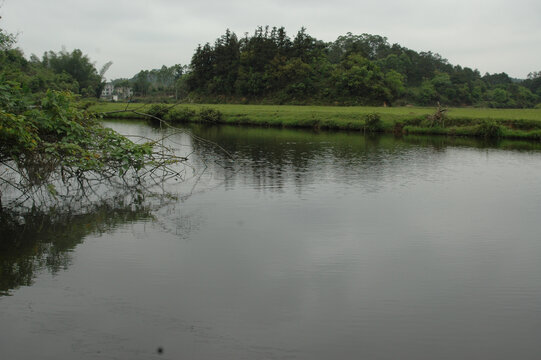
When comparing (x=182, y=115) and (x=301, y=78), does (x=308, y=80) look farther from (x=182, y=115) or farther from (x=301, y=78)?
(x=182, y=115)

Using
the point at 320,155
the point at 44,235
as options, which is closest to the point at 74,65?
the point at 320,155

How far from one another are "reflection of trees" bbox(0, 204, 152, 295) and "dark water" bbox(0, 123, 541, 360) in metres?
0.05

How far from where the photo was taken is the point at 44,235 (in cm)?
1201

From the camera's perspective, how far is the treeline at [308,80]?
241 ft

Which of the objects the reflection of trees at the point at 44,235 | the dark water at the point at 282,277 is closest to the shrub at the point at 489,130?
the dark water at the point at 282,277

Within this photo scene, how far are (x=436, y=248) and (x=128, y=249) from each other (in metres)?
7.45

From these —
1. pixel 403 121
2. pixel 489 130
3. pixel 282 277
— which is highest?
pixel 403 121

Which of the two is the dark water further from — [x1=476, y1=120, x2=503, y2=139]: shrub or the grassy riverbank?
the grassy riverbank

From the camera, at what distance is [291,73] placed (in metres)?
78.7

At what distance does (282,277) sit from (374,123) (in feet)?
119

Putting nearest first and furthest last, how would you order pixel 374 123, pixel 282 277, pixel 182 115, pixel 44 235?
1. pixel 282 277
2. pixel 44 235
3. pixel 374 123
4. pixel 182 115

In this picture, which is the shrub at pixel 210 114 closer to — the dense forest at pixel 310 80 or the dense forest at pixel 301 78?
the dense forest at pixel 301 78

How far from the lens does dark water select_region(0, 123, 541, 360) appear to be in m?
7.36

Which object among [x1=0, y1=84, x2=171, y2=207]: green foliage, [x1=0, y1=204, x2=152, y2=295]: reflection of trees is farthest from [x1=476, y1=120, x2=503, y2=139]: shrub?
[x1=0, y1=204, x2=152, y2=295]: reflection of trees
